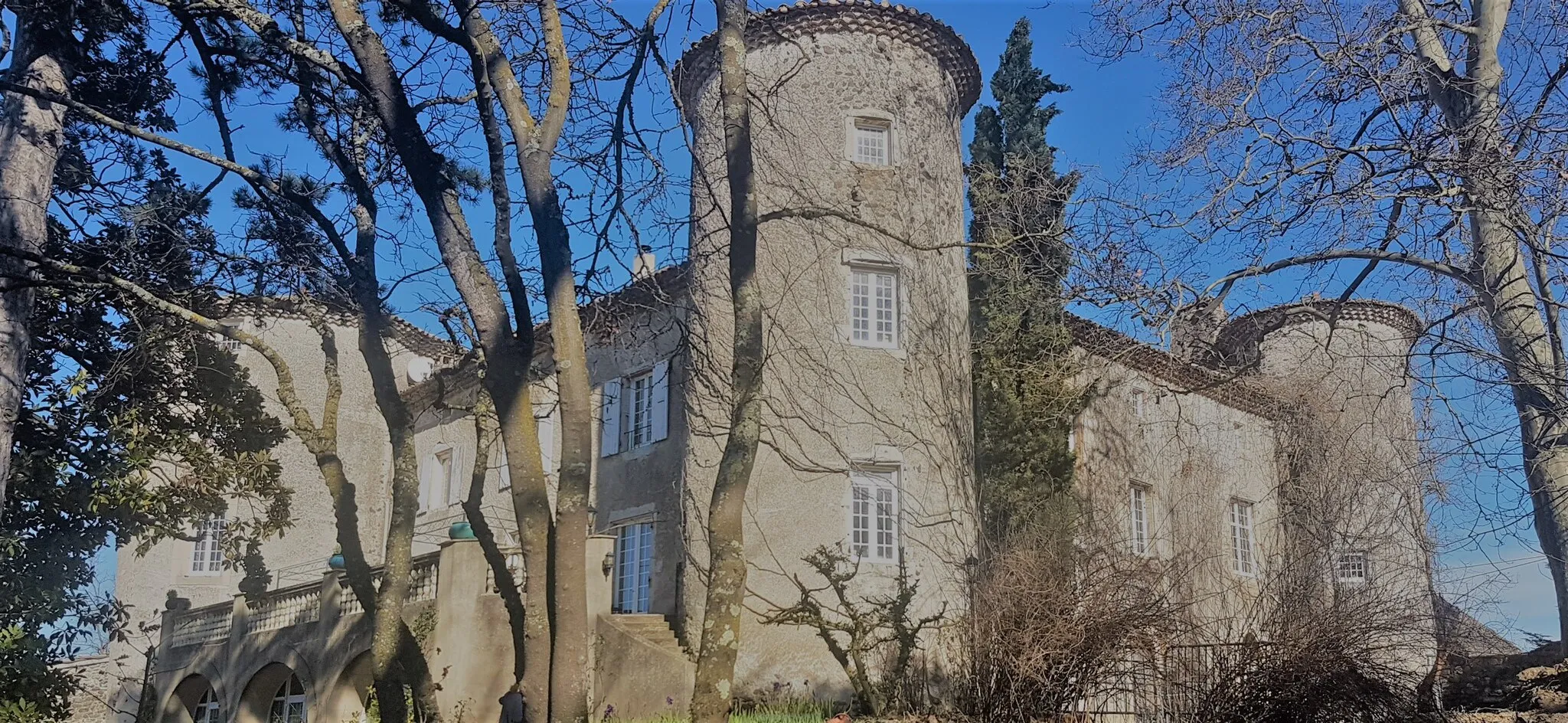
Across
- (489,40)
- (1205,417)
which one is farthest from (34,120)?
(1205,417)

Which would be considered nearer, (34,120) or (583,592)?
(583,592)

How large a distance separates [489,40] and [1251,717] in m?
8.37

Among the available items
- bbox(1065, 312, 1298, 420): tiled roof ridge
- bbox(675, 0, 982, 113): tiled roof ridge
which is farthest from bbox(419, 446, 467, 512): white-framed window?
bbox(1065, 312, 1298, 420): tiled roof ridge

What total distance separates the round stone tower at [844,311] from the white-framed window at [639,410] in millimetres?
1778

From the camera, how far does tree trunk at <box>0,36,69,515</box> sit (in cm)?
1266

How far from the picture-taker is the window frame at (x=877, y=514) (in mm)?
17266

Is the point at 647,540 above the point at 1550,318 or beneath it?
beneath

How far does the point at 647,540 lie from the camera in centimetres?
1928

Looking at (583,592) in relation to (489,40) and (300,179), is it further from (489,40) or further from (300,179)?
(300,179)

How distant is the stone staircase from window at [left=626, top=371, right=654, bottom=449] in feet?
10.8

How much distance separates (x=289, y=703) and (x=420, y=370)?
25.3 feet

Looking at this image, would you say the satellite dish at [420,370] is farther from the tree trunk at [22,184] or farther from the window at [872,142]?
the tree trunk at [22,184]

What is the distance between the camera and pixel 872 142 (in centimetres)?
1919

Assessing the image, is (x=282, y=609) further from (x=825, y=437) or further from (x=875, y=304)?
(x=875, y=304)
